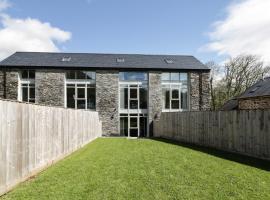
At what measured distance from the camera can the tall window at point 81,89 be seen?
2414cm

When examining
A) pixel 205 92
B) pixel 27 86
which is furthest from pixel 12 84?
pixel 205 92

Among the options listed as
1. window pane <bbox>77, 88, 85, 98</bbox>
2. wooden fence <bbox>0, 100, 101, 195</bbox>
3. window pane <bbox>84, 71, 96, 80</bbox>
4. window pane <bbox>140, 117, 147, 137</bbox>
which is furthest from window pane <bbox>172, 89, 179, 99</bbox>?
wooden fence <bbox>0, 100, 101, 195</bbox>

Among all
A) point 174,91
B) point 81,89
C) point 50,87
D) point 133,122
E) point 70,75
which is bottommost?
point 133,122

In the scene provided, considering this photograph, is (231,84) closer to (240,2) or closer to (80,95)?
(80,95)

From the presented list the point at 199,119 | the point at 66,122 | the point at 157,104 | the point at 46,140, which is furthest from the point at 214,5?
the point at 157,104

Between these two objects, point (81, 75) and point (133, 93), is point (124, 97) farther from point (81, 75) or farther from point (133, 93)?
point (81, 75)

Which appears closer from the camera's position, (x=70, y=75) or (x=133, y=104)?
(x=70, y=75)

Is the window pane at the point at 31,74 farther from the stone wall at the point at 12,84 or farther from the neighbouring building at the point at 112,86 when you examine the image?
the stone wall at the point at 12,84

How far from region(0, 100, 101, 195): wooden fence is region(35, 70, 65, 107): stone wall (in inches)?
538

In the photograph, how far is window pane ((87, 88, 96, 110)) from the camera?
24250 mm

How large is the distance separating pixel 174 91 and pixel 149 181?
771 inches

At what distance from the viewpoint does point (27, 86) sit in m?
23.9

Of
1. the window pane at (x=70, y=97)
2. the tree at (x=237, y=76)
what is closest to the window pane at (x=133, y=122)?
the window pane at (x=70, y=97)

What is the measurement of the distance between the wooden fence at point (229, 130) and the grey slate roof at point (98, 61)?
26.9 feet
